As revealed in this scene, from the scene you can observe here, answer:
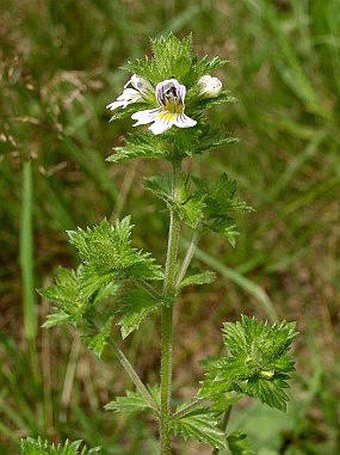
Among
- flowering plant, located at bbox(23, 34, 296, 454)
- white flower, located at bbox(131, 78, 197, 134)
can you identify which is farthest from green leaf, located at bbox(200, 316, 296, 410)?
white flower, located at bbox(131, 78, 197, 134)

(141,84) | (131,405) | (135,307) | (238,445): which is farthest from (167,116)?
(238,445)

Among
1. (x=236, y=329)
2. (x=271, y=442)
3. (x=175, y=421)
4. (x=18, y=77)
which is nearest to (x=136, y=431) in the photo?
(x=271, y=442)

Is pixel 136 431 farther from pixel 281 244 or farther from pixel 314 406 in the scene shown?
pixel 281 244

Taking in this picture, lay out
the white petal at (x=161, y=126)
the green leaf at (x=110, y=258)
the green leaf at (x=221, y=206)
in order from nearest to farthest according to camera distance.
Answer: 1. the white petal at (x=161, y=126)
2. the green leaf at (x=110, y=258)
3. the green leaf at (x=221, y=206)

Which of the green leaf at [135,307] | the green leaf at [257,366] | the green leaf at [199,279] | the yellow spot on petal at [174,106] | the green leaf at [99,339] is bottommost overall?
the green leaf at [257,366]

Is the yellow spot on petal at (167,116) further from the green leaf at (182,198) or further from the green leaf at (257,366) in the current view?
the green leaf at (257,366)

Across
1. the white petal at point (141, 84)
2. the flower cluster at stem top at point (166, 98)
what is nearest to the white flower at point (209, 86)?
the flower cluster at stem top at point (166, 98)
